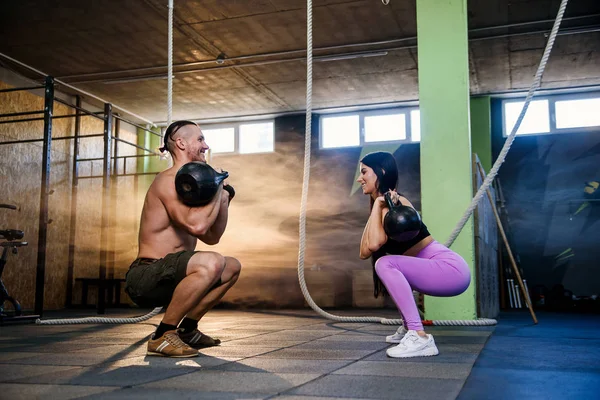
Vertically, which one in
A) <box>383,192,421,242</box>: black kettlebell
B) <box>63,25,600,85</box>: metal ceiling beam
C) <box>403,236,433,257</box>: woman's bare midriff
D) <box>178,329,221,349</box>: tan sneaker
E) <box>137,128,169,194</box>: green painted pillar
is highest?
<box>63,25,600,85</box>: metal ceiling beam

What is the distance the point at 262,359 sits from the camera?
2516mm

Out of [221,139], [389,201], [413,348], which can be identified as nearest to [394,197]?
[389,201]

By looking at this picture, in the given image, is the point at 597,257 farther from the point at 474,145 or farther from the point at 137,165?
the point at 137,165

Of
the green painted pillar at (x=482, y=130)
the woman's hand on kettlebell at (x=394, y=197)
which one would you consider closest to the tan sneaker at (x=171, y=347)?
the woman's hand on kettlebell at (x=394, y=197)

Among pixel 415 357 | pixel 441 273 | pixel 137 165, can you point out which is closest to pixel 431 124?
pixel 441 273

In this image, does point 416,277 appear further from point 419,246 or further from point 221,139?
point 221,139

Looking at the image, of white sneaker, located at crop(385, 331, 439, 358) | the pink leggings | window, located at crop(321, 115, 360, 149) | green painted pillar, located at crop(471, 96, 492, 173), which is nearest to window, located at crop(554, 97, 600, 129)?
green painted pillar, located at crop(471, 96, 492, 173)

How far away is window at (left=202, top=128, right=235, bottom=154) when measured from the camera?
10602 mm

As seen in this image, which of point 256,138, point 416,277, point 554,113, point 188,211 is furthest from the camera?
point 256,138

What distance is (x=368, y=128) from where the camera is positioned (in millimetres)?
9883

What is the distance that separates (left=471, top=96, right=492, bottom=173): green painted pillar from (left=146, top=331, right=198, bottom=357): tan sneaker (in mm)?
7235

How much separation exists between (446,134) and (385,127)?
5.51m

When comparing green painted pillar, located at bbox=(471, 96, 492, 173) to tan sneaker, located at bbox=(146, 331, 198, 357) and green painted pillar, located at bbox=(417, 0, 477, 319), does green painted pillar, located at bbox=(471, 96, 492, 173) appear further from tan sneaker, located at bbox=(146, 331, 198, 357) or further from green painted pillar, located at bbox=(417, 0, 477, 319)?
tan sneaker, located at bbox=(146, 331, 198, 357)

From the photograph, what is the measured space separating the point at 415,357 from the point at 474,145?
7.00 meters
